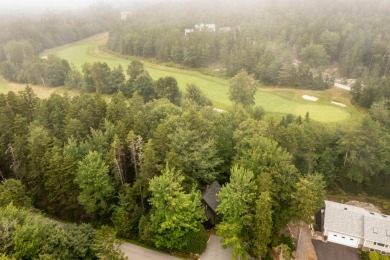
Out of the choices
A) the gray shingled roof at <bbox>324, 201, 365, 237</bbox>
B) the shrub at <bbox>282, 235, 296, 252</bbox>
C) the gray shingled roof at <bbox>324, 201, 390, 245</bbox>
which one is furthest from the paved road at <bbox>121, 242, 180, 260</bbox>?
the gray shingled roof at <bbox>324, 201, 390, 245</bbox>

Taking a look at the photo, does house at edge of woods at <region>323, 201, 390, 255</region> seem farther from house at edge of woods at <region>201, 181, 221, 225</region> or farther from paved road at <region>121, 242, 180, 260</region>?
paved road at <region>121, 242, 180, 260</region>

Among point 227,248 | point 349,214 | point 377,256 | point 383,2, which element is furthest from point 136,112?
point 383,2

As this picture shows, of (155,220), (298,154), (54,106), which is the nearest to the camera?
(155,220)

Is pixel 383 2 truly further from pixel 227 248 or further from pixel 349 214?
pixel 227 248

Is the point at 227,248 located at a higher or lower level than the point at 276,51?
lower

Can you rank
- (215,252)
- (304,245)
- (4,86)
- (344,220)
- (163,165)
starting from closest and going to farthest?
(215,252)
(163,165)
(304,245)
(344,220)
(4,86)

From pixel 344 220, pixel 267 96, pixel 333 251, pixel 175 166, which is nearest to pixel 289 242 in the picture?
pixel 333 251

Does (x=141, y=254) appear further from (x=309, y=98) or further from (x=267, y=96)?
(x=309, y=98)
